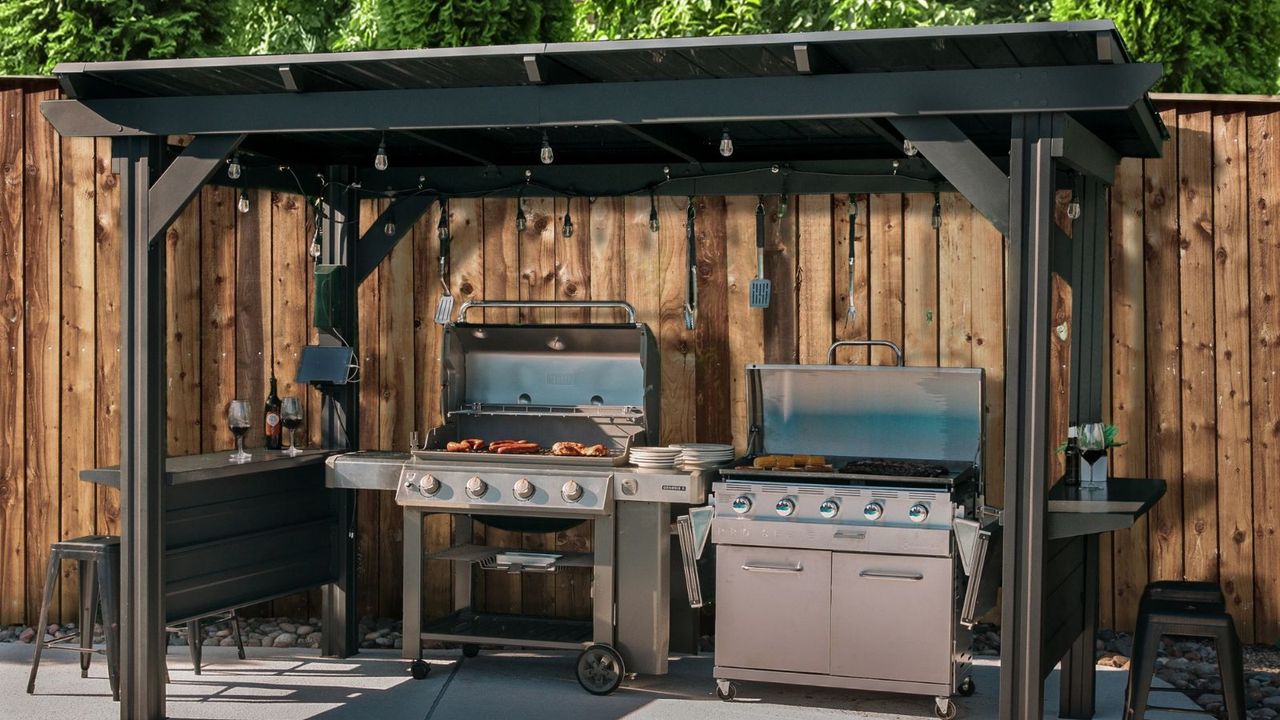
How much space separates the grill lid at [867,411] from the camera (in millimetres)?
5438

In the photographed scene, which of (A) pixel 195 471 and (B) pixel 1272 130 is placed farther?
(B) pixel 1272 130

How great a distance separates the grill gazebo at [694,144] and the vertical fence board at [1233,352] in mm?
524

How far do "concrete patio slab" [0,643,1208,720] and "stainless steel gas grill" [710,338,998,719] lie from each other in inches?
6.4

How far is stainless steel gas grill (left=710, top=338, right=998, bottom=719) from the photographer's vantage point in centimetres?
484

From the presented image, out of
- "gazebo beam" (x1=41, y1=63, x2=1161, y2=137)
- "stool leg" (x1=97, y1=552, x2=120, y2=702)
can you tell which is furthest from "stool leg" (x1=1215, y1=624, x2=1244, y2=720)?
"stool leg" (x1=97, y1=552, x2=120, y2=702)

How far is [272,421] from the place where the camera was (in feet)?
19.3

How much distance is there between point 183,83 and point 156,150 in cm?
27

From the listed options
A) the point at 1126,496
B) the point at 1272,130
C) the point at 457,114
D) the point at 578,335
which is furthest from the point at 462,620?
the point at 1272,130

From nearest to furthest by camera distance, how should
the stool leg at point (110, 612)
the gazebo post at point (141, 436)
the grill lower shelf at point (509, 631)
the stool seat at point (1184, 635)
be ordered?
the stool seat at point (1184, 635)
the gazebo post at point (141, 436)
the stool leg at point (110, 612)
the grill lower shelf at point (509, 631)

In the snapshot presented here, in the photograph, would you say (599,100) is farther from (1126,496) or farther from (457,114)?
(1126,496)

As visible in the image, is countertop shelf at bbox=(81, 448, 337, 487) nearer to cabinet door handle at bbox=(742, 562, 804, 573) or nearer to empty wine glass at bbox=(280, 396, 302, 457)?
empty wine glass at bbox=(280, 396, 302, 457)

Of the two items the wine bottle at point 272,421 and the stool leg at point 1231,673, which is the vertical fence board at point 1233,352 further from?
the wine bottle at point 272,421

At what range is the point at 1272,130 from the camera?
564 centimetres

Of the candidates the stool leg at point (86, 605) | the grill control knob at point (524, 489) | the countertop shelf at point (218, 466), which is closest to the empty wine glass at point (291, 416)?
the countertop shelf at point (218, 466)
